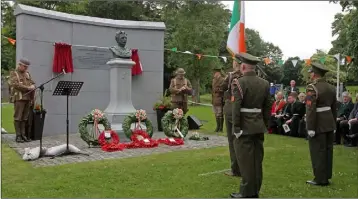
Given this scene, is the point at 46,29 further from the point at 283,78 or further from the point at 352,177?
the point at 283,78

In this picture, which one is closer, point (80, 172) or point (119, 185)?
point (119, 185)

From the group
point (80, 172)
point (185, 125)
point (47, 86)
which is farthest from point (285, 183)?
point (47, 86)

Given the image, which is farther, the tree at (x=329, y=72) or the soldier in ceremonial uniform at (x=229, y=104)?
the tree at (x=329, y=72)

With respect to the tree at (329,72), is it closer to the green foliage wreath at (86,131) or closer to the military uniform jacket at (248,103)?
the military uniform jacket at (248,103)

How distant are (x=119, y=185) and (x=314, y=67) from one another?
3.48m

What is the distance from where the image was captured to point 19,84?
10.4 metres

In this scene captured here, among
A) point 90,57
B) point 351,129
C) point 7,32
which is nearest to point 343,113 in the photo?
point 351,129

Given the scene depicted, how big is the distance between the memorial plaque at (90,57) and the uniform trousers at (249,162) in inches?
336

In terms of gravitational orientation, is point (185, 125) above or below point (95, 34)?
below

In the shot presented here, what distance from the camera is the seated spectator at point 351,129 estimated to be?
34.7 feet

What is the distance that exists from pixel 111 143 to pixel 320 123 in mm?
4876

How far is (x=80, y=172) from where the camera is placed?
7000mm

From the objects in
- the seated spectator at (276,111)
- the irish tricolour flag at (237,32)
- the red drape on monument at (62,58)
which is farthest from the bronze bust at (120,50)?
the seated spectator at (276,111)

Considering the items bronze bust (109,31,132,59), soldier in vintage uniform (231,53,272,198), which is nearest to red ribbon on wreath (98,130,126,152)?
bronze bust (109,31,132,59)
